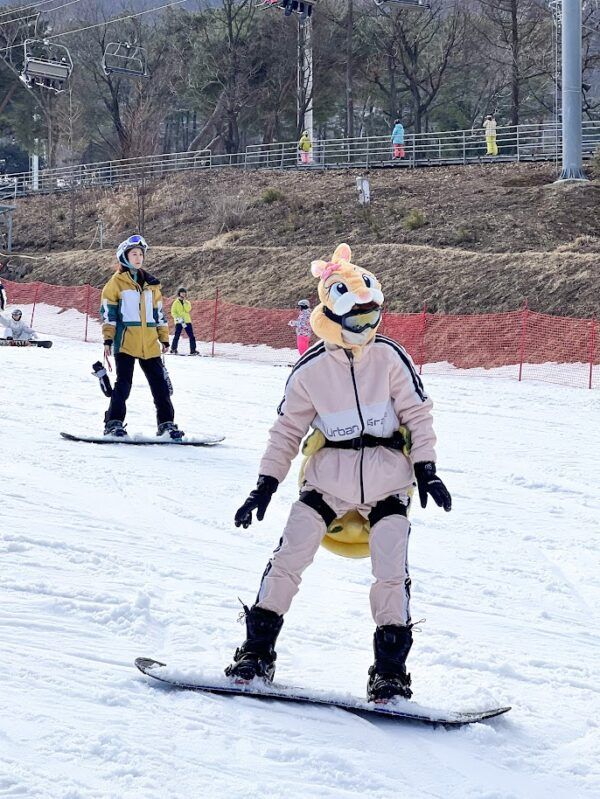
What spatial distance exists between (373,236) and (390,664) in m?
27.2

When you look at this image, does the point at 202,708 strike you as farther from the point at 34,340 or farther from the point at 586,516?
the point at 34,340

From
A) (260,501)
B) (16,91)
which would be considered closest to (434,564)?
(260,501)

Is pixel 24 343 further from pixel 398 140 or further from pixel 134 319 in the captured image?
pixel 398 140

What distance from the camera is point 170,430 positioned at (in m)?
9.53

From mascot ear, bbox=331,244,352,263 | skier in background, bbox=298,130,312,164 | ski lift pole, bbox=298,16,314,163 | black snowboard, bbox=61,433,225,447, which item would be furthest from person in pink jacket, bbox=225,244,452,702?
skier in background, bbox=298,130,312,164

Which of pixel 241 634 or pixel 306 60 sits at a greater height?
pixel 306 60

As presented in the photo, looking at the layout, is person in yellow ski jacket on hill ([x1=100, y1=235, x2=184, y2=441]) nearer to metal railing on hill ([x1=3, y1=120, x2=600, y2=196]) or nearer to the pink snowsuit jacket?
the pink snowsuit jacket

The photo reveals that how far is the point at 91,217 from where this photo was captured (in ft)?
140

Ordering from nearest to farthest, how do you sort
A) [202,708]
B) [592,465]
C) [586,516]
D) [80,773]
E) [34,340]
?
Result: [80,773] < [202,708] < [586,516] < [592,465] < [34,340]

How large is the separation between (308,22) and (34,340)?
998 inches

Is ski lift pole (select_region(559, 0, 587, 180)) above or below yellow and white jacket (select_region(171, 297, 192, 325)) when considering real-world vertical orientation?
above

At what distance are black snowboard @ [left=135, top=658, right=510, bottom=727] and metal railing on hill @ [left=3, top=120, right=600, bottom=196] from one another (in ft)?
97.6

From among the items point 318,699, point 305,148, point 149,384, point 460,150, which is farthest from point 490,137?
point 318,699

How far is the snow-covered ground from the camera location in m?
3.16
